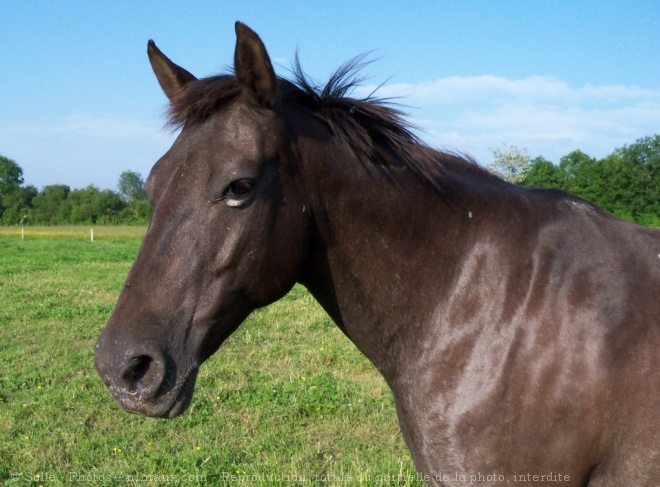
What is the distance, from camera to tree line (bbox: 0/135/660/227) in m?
39.4

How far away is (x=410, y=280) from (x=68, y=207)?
65.3 m

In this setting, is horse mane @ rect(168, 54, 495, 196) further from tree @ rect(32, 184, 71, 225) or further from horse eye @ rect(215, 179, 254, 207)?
tree @ rect(32, 184, 71, 225)

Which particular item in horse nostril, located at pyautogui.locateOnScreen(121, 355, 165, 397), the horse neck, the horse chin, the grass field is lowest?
the grass field

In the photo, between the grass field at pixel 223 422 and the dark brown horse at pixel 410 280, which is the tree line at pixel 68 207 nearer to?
the grass field at pixel 223 422

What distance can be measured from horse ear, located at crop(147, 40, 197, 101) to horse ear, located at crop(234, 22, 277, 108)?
22.4 inches

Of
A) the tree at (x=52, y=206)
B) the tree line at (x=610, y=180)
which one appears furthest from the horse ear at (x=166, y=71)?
the tree at (x=52, y=206)

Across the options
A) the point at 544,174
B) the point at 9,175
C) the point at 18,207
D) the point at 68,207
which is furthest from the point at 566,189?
the point at 9,175

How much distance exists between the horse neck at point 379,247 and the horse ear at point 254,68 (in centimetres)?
26

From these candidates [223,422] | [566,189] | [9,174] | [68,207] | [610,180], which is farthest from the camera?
[9,174]

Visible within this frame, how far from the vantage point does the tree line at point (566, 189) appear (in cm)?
3941

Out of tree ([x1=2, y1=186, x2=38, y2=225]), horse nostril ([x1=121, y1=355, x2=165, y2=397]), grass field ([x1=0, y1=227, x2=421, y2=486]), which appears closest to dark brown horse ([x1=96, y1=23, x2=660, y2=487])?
horse nostril ([x1=121, y1=355, x2=165, y2=397])

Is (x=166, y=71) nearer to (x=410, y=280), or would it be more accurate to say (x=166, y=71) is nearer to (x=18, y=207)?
(x=410, y=280)

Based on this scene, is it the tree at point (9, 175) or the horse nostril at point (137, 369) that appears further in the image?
the tree at point (9, 175)

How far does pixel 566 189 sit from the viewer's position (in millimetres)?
23000
